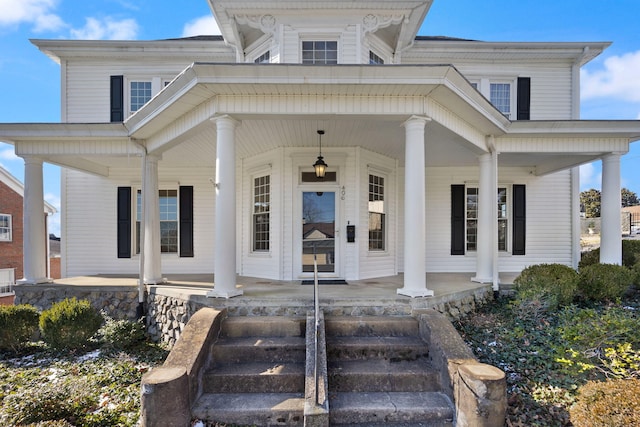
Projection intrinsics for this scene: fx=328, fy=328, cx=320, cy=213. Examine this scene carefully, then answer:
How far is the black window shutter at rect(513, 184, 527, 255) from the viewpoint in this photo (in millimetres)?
8602

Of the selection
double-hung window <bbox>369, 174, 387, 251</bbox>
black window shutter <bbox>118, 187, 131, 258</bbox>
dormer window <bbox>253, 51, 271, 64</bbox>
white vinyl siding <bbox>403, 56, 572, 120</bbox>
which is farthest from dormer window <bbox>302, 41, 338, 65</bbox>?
black window shutter <bbox>118, 187, 131, 258</bbox>

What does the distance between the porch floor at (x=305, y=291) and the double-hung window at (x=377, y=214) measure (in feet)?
2.65

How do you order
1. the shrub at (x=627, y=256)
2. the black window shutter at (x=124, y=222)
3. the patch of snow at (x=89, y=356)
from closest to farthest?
the patch of snow at (x=89, y=356)
the shrub at (x=627, y=256)
the black window shutter at (x=124, y=222)

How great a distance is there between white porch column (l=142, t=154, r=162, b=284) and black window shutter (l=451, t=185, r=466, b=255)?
23.0ft

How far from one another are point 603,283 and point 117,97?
1114cm

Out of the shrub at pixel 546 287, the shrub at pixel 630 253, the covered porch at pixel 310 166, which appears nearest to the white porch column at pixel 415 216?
the covered porch at pixel 310 166

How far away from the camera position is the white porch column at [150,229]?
6277 millimetres

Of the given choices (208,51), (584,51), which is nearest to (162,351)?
(208,51)

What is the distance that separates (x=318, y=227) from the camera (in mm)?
6805

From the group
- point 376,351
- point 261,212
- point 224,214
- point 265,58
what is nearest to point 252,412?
point 376,351

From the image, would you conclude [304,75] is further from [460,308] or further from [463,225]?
[463,225]

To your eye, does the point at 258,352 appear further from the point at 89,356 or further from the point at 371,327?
the point at 89,356

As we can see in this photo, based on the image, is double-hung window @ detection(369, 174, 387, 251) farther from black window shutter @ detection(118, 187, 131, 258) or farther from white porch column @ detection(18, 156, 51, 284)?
white porch column @ detection(18, 156, 51, 284)

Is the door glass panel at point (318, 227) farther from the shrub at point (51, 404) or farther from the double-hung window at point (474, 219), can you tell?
the double-hung window at point (474, 219)
